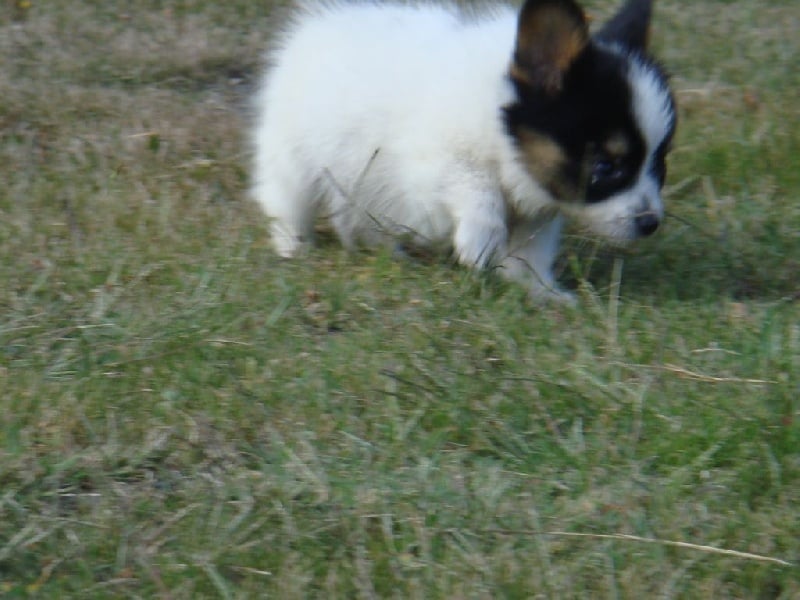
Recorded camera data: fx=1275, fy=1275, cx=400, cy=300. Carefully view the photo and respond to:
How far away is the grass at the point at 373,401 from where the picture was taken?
2.92m

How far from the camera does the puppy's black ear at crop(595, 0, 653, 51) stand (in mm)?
4270

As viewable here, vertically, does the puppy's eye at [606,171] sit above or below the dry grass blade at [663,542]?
above

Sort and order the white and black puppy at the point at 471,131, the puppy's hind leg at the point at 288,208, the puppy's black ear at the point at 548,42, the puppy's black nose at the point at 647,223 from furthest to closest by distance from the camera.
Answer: the puppy's hind leg at the point at 288,208
the puppy's black nose at the point at 647,223
the white and black puppy at the point at 471,131
the puppy's black ear at the point at 548,42

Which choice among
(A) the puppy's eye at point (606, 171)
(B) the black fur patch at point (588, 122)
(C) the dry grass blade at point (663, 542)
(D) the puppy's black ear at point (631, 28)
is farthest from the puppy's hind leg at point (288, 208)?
(C) the dry grass blade at point (663, 542)

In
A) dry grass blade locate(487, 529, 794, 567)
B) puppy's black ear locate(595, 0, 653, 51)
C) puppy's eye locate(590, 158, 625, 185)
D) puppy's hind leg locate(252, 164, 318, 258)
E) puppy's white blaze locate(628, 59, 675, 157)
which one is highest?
puppy's black ear locate(595, 0, 653, 51)

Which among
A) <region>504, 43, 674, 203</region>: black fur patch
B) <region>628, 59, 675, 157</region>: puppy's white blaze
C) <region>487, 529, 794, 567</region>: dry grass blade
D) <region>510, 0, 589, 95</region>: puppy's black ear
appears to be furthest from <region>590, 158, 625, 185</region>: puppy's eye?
<region>487, 529, 794, 567</region>: dry grass blade

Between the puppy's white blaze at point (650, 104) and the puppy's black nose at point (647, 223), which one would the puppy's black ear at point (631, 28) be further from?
the puppy's black nose at point (647, 223)

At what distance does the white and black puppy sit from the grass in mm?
169

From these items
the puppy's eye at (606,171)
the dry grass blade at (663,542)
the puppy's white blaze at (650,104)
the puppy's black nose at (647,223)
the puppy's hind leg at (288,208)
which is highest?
the puppy's white blaze at (650,104)

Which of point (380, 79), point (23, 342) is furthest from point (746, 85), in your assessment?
point (23, 342)

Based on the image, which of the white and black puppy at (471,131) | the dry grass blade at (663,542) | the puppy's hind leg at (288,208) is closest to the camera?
the dry grass blade at (663,542)

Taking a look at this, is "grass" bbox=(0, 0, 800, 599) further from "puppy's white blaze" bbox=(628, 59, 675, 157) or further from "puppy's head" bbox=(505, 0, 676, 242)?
"puppy's white blaze" bbox=(628, 59, 675, 157)

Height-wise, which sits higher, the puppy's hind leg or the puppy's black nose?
the puppy's black nose

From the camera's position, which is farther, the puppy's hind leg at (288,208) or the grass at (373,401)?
the puppy's hind leg at (288,208)
